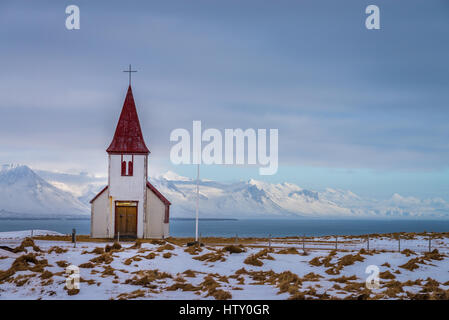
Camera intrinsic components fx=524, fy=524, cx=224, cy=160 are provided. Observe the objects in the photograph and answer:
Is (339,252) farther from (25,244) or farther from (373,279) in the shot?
(25,244)

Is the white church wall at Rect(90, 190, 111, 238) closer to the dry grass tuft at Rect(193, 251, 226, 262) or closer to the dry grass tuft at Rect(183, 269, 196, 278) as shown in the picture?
the dry grass tuft at Rect(193, 251, 226, 262)

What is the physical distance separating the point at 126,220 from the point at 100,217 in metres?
2.41

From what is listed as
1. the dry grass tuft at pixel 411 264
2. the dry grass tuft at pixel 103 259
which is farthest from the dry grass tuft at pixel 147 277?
the dry grass tuft at pixel 411 264

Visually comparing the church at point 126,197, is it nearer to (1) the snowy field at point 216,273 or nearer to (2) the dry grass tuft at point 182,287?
(1) the snowy field at point 216,273

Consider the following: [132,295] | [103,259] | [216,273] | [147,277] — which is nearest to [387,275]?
[216,273]

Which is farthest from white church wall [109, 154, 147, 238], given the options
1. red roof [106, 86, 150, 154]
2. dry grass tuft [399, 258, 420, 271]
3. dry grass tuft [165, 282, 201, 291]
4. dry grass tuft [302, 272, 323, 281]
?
dry grass tuft [399, 258, 420, 271]

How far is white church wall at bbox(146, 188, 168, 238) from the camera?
4638 centimetres

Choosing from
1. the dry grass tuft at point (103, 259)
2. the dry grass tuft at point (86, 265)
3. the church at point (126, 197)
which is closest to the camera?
the dry grass tuft at point (86, 265)

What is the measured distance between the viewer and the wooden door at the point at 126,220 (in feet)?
149

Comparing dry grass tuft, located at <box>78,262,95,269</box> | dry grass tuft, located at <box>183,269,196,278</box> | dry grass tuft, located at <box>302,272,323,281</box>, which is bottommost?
dry grass tuft, located at <box>302,272,323,281</box>

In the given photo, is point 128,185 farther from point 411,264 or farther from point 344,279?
point 411,264

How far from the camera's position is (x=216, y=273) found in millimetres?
27531
